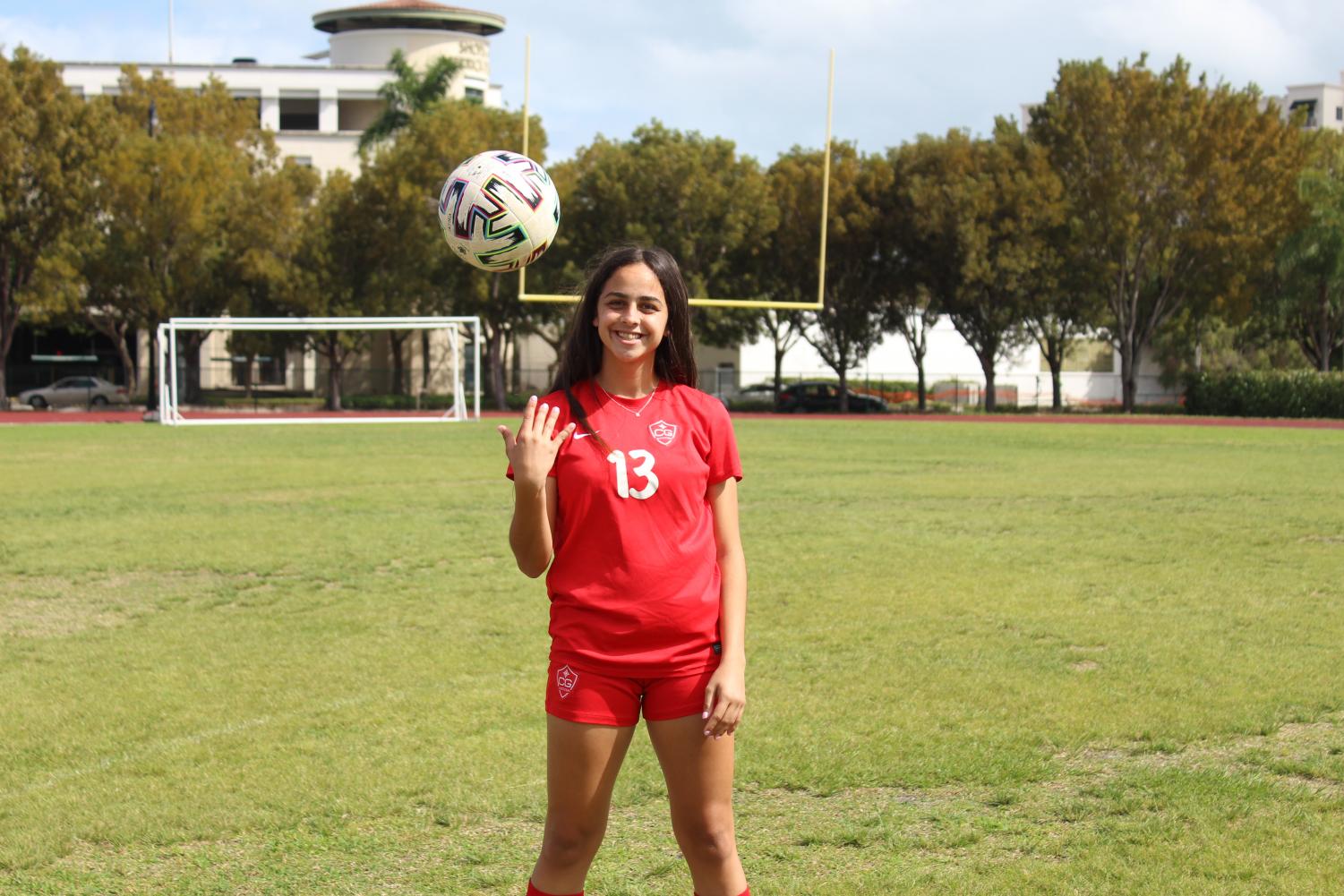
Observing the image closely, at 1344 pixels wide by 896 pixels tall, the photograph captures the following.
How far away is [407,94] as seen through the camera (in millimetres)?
48281

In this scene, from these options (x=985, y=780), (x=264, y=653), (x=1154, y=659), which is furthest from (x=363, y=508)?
(x=985, y=780)

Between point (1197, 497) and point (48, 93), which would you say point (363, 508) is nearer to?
point (1197, 497)

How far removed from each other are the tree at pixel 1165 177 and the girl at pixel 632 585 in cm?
4003

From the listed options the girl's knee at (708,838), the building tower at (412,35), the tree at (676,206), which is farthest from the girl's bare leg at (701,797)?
the building tower at (412,35)

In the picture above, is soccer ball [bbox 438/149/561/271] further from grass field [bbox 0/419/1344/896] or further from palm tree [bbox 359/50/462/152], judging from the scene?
palm tree [bbox 359/50/462/152]

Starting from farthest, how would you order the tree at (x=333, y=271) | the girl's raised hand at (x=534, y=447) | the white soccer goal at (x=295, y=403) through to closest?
the tree at (x=333, y=271)
the white soccer goal at (x=295, y=403)
the girl's raised hand at (x=534, y=447)

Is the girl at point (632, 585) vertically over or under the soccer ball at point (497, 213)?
under

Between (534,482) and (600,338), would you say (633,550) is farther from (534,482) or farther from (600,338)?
(600,338)

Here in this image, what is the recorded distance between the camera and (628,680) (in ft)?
9.88

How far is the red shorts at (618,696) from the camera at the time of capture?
2.99 m

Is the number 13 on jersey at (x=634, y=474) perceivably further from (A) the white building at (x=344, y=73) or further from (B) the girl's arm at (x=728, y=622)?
(A) the white building at (x=344, y=73)

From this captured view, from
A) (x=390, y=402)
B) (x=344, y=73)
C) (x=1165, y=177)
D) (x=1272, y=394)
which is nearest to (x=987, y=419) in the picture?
(x=1272, y=394)

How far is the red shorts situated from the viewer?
2990 millimetres

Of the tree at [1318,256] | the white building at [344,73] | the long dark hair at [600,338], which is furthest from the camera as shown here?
the white building at [344,73]
